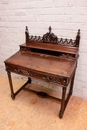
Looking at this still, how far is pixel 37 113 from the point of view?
1.54 m

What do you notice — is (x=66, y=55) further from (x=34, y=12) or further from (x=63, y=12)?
(x=34, y=12)

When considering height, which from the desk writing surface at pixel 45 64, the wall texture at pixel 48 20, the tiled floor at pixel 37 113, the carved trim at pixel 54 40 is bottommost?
the tiled floor at pixel 37 113

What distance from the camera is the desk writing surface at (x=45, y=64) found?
46.2 inches

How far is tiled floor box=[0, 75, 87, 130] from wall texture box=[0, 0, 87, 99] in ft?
0.96

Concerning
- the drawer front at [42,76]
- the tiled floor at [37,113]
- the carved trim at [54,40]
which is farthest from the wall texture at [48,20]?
the drawer front at [42,76]

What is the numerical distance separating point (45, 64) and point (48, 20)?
55 cm

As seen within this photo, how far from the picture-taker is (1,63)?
226cm

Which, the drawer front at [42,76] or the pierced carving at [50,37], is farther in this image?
the pierced carving at [50,37]

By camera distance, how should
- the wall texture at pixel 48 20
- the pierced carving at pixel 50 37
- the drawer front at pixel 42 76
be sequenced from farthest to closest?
the pierced carving at pixel 50 37
the wall texture at pixel 48 20
the drawer front at pixel 42 76

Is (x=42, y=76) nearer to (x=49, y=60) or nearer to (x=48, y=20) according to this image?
(x=49, y=60)

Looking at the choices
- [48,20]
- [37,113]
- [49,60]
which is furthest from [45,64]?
[37,113]

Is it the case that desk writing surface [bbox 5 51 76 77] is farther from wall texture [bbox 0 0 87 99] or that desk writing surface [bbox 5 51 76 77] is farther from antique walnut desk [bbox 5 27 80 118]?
wall texture [bbox 0 0 87 99]

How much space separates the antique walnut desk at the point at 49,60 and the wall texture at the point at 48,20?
86 millimetres

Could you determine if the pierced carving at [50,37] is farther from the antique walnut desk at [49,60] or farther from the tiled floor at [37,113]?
the tiled floor at [37,113]
